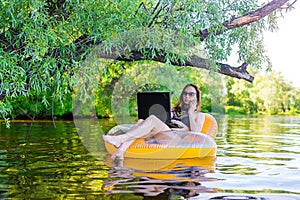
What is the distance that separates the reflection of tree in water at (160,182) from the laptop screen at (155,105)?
1333mm

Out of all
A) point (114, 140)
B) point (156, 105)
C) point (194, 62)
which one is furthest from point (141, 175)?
point (194, 62)

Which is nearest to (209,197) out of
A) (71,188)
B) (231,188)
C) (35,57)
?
(231,188)

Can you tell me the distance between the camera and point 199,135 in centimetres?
901

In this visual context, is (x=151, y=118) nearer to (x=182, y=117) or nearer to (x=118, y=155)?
(x=118, y=155)

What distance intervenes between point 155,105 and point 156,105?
29mm

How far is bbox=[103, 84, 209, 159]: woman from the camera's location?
29.0 feet

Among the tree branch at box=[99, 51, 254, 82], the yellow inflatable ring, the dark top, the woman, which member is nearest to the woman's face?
the woman

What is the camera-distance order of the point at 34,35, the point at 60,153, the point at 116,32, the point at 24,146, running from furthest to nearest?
the point at 24,146 < the point at 60,153 < the point at 116,32 < the point at 34,35

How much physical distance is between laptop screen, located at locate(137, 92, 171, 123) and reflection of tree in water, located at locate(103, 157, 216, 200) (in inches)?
52.5

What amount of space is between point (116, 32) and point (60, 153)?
334 centimetres

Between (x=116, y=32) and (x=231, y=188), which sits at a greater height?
(x=116, y=32)

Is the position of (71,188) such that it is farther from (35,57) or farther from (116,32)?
(116,32)

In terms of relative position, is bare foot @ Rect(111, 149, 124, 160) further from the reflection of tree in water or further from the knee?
the reflection of tree in water

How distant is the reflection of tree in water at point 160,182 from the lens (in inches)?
227
